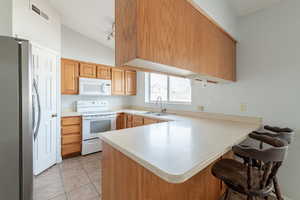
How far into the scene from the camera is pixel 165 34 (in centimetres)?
102

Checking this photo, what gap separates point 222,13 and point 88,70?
2.98 meters

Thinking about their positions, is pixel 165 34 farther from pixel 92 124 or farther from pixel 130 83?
pixel 130 83

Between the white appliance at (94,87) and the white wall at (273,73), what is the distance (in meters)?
2.81

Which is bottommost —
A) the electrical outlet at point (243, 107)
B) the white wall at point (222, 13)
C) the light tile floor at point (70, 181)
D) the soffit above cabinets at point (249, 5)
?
the light tile floor at point (70, 181)

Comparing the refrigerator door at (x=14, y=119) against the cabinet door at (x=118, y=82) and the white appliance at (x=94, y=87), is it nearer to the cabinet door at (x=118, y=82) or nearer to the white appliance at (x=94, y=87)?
the white appliance at (x=94, y=87)

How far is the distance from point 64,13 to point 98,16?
0.74m

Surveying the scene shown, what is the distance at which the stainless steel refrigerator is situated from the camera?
1.14m

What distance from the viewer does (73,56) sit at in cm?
341

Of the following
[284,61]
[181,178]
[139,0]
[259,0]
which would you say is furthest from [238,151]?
[259,0]

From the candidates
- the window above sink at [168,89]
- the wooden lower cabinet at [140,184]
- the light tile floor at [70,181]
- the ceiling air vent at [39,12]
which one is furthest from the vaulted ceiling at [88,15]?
the light tile floor at [70,181]

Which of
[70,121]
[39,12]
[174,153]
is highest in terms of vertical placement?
[39,12]

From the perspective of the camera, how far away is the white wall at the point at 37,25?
1939mm

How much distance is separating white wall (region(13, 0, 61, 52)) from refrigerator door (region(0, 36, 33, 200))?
1.16 metres

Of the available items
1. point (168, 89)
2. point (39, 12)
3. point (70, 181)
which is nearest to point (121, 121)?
point (168, 89)
